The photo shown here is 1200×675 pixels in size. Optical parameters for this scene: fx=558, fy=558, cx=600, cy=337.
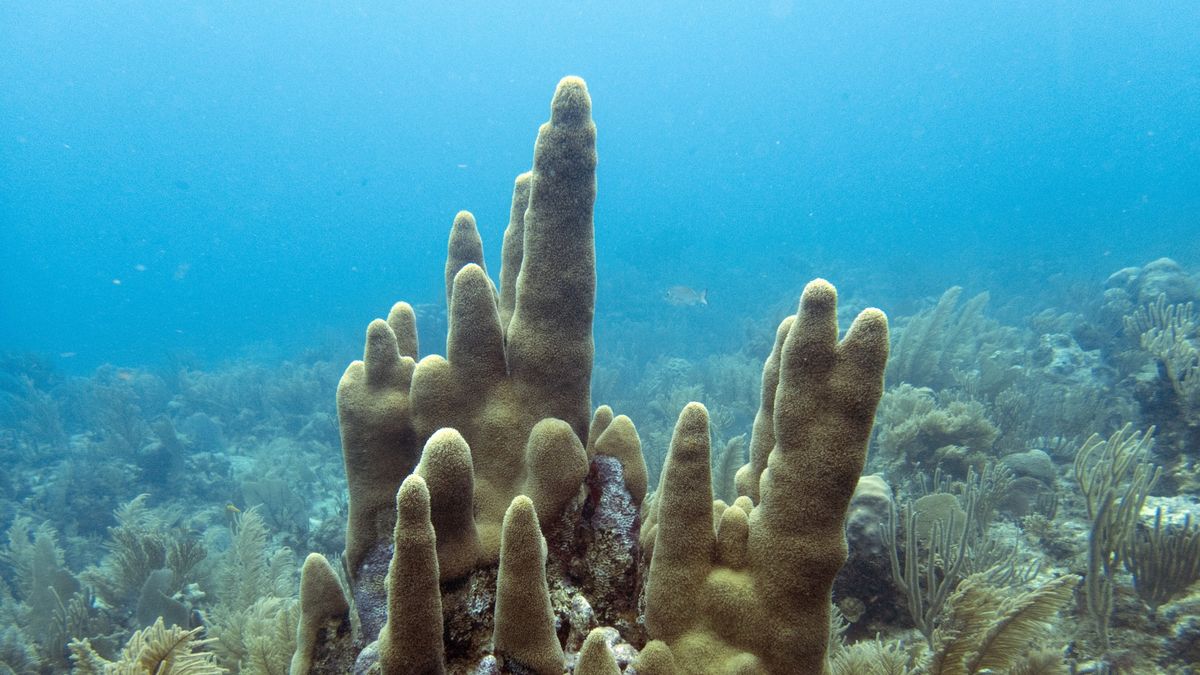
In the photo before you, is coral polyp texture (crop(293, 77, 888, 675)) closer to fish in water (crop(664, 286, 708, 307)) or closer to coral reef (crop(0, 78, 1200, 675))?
coral reef (crop(0, 78, 1200, 675))

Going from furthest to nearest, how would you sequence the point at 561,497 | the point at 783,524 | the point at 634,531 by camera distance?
the point at 634,531 → the point at 561,497 → the point at 783,524

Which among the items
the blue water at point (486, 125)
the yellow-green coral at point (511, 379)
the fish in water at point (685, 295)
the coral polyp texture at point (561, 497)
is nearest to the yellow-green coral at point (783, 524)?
the coral polyp texture at point (561, 497)

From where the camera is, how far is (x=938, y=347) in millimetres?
11008

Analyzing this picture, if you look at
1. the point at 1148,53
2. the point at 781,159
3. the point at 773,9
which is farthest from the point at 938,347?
the point at 1148,53

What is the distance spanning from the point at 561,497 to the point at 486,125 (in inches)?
5553

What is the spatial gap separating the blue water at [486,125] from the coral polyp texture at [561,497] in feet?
235

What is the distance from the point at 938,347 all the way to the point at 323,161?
151 m

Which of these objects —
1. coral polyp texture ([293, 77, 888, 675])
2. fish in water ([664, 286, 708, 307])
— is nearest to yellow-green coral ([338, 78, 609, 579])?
coral polyp texture ([293, 77, 888, 675])

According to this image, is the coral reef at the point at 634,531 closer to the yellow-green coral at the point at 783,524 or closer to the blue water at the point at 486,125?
the yellow-green coral at the point at 783,524

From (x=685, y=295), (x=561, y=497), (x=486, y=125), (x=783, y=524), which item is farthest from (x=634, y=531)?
(x=486, y=125)

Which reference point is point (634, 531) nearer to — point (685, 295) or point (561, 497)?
point (561, 497)

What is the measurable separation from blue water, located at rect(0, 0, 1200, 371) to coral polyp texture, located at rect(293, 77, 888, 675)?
71.6m

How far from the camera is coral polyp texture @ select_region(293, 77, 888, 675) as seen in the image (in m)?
→ 1.78

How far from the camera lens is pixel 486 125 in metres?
131
